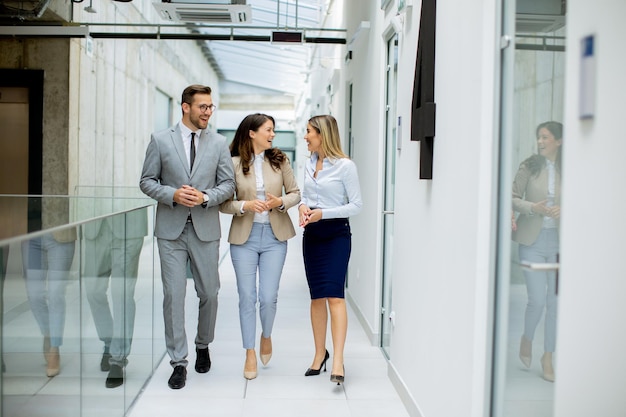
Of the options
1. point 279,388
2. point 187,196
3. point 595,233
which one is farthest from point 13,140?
point 595,233

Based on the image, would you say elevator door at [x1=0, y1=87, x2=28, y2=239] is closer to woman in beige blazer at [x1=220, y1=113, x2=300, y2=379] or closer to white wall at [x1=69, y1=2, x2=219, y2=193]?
white wall at [x1=69, y1=2, x2=219, y2=193]

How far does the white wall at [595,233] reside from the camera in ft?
6.66

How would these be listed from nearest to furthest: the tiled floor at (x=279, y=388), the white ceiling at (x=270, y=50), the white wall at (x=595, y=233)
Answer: the white wall at (x=595, y=233) → the tiled floor at (x=279, y=388) → the white ceiling at (x=270, y=50)

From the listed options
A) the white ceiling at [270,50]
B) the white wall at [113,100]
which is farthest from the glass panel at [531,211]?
the white ceiling at [270,50]

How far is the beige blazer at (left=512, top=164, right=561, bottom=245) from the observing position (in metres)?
2.38

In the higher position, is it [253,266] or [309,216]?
[309,216]

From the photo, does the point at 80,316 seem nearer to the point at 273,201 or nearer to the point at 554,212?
the point at 273,201

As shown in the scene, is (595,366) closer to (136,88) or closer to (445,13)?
(445,13)

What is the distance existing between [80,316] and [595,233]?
2.26 m

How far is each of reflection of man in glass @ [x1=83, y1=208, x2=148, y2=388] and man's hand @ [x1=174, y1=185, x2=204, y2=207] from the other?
0.30 meters

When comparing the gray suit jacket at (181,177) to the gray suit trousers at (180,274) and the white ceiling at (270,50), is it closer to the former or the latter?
the gray suit trousers at (180,274)

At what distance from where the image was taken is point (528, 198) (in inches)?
99.0

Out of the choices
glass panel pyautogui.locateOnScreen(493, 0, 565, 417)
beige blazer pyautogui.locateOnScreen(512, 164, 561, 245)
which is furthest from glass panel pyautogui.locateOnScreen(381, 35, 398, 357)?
beige blazer pyautogui.locateOnScreen(512, 164, 561, 245)

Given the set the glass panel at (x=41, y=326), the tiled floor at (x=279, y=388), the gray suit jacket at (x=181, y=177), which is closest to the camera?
the glass panel at (x=41, y=326)
